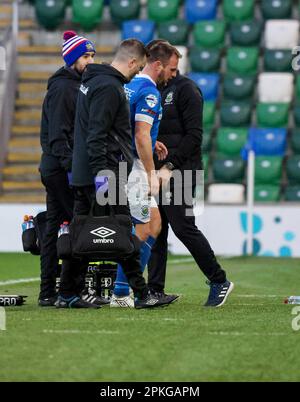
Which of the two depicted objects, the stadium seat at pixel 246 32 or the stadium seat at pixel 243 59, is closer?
the stadium seat at pixel 243 59

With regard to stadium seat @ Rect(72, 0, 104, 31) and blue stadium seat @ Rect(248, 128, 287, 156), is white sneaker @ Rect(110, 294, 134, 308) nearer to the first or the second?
blue stadium seat @ Rect(248, 128, 287, 156)

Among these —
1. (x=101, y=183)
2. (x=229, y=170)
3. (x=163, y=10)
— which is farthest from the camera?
(x=163, y=10)

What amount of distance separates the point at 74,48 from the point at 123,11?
42.0 feet

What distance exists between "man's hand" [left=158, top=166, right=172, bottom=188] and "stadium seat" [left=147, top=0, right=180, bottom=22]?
41.1 ft

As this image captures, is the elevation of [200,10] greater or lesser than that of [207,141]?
greater

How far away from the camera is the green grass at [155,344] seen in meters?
5.14

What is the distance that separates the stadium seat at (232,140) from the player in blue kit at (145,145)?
34.3 feet

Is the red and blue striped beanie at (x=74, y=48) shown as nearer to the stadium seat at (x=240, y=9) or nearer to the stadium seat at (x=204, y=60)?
the stadium seat at (x=204, y=60)

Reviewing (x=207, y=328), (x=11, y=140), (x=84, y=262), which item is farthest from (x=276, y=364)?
(x=11, y=140)

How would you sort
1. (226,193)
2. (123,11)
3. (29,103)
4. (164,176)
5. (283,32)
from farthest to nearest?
1. (123,11)
2. (29,103)
3. (283,32)
4. (226,193)
5. (164,176)

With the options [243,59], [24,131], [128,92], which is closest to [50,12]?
[24,131]

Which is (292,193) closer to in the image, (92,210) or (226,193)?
(226,193)

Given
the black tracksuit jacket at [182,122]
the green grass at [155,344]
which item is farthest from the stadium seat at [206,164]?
the black tracksuit jacket at [182,122]

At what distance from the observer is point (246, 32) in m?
19.9
